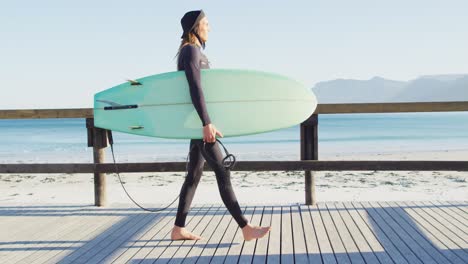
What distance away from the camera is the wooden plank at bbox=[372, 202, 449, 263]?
299cm

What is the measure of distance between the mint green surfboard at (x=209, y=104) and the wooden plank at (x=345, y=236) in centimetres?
87

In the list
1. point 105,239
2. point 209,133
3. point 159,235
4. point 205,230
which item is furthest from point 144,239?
point 209,133

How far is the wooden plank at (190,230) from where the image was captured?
9.97 ft

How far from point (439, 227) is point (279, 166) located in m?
1.36

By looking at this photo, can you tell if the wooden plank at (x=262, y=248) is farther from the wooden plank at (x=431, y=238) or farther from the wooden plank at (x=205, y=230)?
the wooden plank at (x=431, y=238)

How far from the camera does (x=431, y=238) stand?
3.39 metres

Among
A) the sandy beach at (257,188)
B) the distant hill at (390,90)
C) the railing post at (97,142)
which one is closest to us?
the railing post at (97,142)

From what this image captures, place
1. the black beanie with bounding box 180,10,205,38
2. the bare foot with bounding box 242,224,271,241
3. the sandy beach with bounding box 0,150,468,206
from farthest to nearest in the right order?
the sandy beach with bounding box 0,150,468,206 → the bare foot with bounding box 242,224,271,241 → the black beanie with bounding box 180,10,205,38

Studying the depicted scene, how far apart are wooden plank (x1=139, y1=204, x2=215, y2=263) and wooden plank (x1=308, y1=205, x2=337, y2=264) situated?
2.83 feet

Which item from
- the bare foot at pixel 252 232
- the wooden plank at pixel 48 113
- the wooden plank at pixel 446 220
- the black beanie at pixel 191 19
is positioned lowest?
the wooden plank at pixel 446 220

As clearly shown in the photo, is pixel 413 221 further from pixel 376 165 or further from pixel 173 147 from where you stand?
pixel 173 147

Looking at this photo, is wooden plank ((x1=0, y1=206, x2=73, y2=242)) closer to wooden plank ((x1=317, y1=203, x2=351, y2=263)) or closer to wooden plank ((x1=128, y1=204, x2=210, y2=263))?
wooden plank ((x1=128, y1=204, x2=210, y2=263))

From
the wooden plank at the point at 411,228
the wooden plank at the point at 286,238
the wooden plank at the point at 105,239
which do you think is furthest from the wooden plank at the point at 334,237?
the wooden plank at the point at 105,239

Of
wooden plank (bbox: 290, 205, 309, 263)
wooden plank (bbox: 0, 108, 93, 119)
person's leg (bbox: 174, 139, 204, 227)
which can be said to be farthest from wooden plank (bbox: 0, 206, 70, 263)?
wooden plank (bbox: 290, 205, 309, 263)
